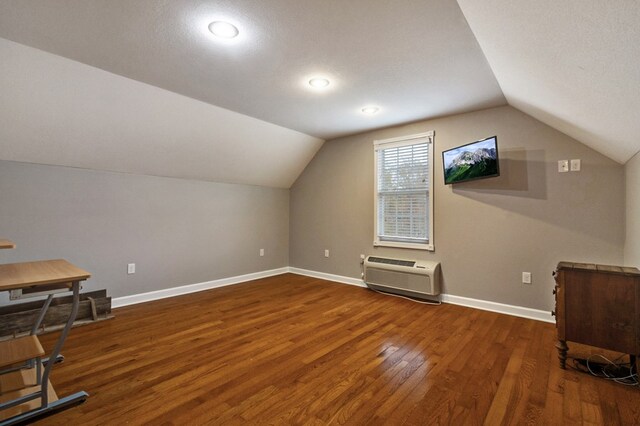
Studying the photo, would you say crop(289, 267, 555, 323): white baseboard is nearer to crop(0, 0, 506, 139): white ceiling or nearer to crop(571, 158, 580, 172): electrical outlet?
crop(571, 158, 580, 172): electrical outlet

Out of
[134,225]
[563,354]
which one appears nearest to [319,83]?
[134,225]

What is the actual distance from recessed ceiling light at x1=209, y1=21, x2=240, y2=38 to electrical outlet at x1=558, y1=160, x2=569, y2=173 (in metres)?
3.25

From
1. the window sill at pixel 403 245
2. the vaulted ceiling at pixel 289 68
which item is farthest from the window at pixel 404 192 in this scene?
the vaulted ceiling at pixel 289 68

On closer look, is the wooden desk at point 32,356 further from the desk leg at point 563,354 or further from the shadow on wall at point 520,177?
the shadow on wall at point 520,177

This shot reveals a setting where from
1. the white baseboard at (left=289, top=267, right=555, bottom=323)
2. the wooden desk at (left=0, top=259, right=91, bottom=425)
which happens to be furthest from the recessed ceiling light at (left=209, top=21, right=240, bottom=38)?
the white baseboard at (left=289, top=267, right=555, bottom=323)

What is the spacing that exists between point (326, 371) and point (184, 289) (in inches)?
110

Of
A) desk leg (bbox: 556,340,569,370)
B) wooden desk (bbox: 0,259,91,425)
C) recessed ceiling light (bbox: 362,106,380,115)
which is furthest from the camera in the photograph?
recessed ceiling light (bbox: 362,106,380,115)

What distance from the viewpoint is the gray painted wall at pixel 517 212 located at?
2.84 meters

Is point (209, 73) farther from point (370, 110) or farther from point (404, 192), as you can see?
point (404, 192)

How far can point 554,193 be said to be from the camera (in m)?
3.03

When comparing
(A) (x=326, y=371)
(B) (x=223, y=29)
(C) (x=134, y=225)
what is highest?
(B) (x=223, y=29)

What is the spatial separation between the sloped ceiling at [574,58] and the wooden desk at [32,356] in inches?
100.0

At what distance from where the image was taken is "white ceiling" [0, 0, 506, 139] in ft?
5.83

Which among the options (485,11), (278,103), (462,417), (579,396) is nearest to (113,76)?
(278,103)
